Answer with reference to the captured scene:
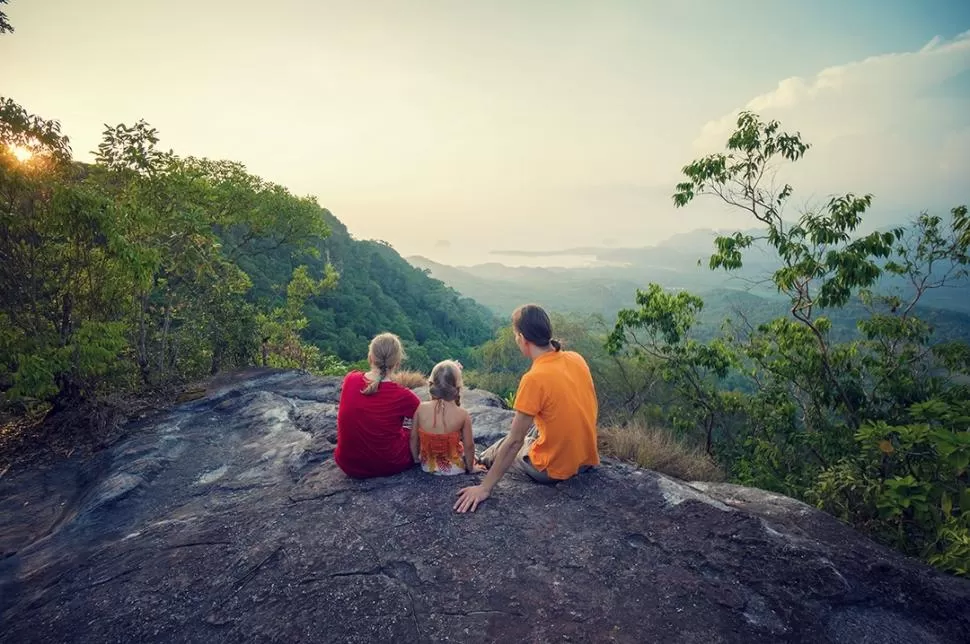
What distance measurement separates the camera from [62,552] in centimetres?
343

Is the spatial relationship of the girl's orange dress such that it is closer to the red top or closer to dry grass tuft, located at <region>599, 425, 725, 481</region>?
the red top

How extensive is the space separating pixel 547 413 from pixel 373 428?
4.97ft

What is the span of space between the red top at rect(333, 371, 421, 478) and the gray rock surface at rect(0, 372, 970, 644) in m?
0.15

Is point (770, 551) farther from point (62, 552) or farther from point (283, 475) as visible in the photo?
point (62, 552)

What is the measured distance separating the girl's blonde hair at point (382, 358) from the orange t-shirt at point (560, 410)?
1.10 meters

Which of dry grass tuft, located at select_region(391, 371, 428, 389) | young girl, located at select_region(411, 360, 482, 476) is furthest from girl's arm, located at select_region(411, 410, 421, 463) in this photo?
dry grass tuft, located at select_region(391, 371, 428, 389)

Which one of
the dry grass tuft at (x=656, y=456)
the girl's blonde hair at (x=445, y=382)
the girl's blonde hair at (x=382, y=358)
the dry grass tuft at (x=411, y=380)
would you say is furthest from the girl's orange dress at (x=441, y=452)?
the dry grass tuft at (x=411, y=380)

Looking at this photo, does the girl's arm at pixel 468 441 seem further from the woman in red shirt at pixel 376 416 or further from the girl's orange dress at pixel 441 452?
the woman in red shirt at pixel 376 416

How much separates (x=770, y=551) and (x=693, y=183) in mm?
6758

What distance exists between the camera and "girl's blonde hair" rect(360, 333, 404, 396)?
3.72m

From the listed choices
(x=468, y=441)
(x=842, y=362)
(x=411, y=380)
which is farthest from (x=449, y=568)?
(x=842, y=362)

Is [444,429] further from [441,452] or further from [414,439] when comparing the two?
[414,439]

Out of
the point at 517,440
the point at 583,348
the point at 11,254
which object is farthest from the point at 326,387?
the point at 583,348

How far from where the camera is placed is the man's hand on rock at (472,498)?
341 centimetres
